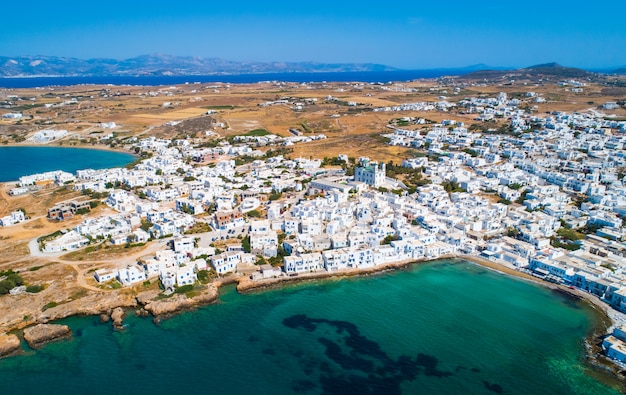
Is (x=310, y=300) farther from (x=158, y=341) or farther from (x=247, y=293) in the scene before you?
(x=158, y=341)

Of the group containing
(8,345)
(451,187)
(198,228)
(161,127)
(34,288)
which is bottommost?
(8,345)

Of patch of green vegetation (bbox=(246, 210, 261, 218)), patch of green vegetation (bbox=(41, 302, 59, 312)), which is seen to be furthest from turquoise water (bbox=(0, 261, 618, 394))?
patch of green vegetation (bbox=(246, 210, 261, 218))

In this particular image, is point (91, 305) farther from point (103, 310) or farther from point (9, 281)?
point (9, 281)

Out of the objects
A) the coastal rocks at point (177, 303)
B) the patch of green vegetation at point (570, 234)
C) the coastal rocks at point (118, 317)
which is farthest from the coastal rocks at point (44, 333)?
the patch of green vegetation at point (570, 234)

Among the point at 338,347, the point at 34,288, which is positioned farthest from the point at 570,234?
the point at 34,288

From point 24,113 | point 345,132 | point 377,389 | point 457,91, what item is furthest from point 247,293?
point 457,91
